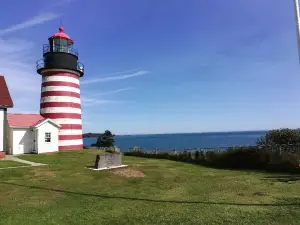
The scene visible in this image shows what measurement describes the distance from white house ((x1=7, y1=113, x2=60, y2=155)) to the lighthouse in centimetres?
129

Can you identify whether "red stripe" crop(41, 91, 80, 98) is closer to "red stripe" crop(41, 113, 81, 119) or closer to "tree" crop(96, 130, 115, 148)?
"red stripe" crop(41, 113, 81, 119)

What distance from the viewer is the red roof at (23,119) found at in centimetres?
3202

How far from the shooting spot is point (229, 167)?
2519 centimetres

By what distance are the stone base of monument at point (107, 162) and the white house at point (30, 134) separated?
524 inches

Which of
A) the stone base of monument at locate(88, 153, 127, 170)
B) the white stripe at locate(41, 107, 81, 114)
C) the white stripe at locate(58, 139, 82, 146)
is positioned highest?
the white stripe at locate(41, 107, 81, 114)

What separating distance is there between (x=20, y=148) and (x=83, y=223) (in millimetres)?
24252

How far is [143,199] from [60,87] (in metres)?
24.7

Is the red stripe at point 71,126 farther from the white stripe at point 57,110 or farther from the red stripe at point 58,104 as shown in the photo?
the red stripe at point 58,104

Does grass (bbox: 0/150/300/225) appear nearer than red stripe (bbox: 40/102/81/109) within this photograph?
Yes

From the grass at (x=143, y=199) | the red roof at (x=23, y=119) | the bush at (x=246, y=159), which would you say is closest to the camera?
the grass at (x=143, y=199)

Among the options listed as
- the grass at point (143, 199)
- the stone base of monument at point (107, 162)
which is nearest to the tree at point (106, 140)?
the stone base of monument at point (107, 162)

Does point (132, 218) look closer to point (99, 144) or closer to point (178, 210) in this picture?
point (178, 210)

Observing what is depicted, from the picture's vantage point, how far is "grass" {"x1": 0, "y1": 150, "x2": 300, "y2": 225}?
34.2ft

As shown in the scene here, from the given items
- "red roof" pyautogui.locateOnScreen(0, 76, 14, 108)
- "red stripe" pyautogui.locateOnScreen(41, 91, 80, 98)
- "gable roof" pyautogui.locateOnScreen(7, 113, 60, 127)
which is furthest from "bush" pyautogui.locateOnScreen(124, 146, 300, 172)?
"red roof" pyautogui.locateOnScreen(0, 76, 14, 108)
